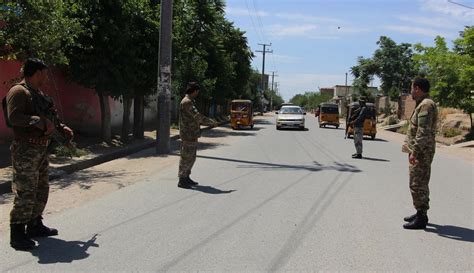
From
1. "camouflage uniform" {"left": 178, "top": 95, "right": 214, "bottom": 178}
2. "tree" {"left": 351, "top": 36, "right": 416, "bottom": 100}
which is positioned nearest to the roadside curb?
"camouflage uniform" {"left": 178, "top": 95, "right": 214, "bottom": 178}

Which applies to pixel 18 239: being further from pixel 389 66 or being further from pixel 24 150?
pixel 389 66

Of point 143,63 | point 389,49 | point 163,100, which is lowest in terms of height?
point 163,100

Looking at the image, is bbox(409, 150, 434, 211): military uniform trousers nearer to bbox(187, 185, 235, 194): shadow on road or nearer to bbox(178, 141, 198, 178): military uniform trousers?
bbox(187, 185, 235, 194): shadow on road

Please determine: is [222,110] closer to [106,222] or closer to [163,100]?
[163,100]

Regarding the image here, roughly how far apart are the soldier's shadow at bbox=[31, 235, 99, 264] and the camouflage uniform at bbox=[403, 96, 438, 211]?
4023mm

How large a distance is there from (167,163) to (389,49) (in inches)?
2251

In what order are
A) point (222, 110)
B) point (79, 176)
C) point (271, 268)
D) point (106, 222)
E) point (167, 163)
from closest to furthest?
point (271, 268) < point (106, 222) < point (79, 176) < point (167, 163) < point (222, 110)

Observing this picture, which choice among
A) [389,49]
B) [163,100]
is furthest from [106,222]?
[389,49]

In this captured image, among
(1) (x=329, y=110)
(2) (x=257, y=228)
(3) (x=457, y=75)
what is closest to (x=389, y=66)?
(1) (x=329, y=110)

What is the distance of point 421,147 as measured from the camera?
262 inches

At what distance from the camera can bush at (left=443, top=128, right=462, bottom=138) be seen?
30.2 meters

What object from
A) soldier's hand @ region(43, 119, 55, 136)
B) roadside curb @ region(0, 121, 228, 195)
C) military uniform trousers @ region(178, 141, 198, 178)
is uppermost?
soldier's hand @ region(43, 119, 55, 136)

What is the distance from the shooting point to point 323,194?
364 inches

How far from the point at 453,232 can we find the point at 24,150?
17.2 ft
